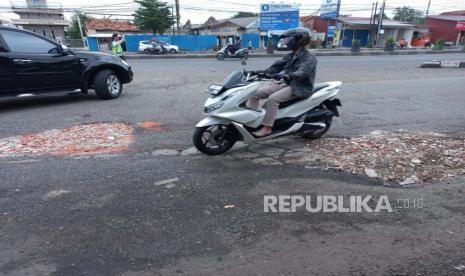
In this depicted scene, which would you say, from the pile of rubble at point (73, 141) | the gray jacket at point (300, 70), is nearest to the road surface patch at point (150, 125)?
the pile of rubble at point (73, 141)

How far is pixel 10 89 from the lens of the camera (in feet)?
21.3

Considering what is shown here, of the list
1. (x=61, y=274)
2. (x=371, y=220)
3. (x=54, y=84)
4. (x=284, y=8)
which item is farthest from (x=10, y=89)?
(x=284, y=8)

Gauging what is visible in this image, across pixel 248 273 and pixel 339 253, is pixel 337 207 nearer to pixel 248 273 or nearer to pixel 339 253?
pixel 339 253

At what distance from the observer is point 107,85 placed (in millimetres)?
7684

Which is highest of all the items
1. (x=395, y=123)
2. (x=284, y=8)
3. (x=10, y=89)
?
(x=284, y=8)

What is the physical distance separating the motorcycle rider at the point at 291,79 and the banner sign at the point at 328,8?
1572 inches

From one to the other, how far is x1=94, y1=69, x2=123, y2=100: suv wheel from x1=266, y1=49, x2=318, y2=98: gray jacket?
187 inches

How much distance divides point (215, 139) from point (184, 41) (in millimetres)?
32708

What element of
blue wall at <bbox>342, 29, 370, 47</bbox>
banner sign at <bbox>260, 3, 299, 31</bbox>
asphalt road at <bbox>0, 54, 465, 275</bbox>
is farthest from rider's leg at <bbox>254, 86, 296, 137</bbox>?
blue wall at <bbox>342, 29, 370, 47</bbox>

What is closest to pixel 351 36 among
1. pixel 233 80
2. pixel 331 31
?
pixel 331 31

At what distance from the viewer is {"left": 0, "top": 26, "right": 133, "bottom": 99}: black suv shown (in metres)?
6.39

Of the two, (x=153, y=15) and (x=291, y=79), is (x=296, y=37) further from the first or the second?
(x=153, y=15)

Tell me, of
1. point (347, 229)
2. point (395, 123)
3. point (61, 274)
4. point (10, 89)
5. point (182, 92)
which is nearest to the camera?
point (61, 274)

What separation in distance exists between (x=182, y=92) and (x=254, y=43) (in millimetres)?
32611
